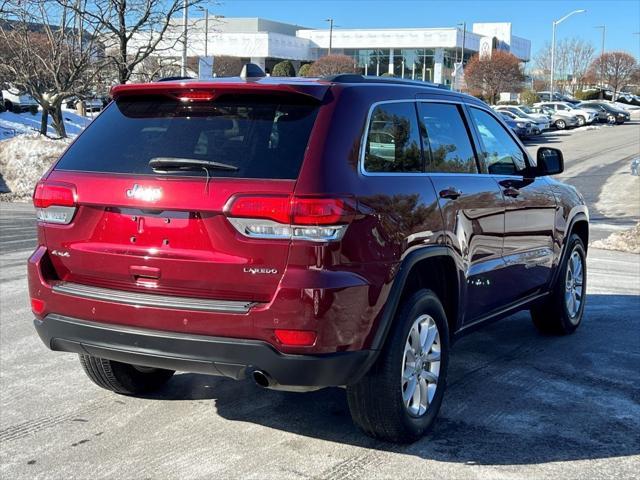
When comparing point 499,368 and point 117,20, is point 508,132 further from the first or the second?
point 117,20

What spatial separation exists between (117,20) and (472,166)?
49.1ft

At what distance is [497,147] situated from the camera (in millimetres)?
5410

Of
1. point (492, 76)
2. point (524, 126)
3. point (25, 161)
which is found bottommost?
point (25, 161)

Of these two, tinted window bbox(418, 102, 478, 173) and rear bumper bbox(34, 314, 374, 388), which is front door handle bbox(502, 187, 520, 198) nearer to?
tinted window bbox(418, 102, 478, 173)

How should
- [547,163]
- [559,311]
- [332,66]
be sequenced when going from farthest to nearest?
[332,66]
[559,311]
[547,163]

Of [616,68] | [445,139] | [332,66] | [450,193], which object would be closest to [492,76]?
[332,66]

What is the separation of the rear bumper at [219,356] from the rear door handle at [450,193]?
3.71 feet

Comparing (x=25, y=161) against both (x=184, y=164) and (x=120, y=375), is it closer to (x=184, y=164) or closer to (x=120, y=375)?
(x=120, y=375)

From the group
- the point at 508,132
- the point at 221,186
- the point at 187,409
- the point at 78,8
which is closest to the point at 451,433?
the point at 187,409

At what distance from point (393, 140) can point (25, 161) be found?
46.6 feet

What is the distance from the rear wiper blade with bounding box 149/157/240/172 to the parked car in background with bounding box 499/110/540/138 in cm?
3680

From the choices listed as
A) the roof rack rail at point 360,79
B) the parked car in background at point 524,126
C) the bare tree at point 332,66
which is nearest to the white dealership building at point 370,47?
the bare tree at point 332,66

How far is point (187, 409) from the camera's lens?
4590mm

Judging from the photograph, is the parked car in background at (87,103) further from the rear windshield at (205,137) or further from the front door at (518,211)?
the rear windshield at (205,137)
